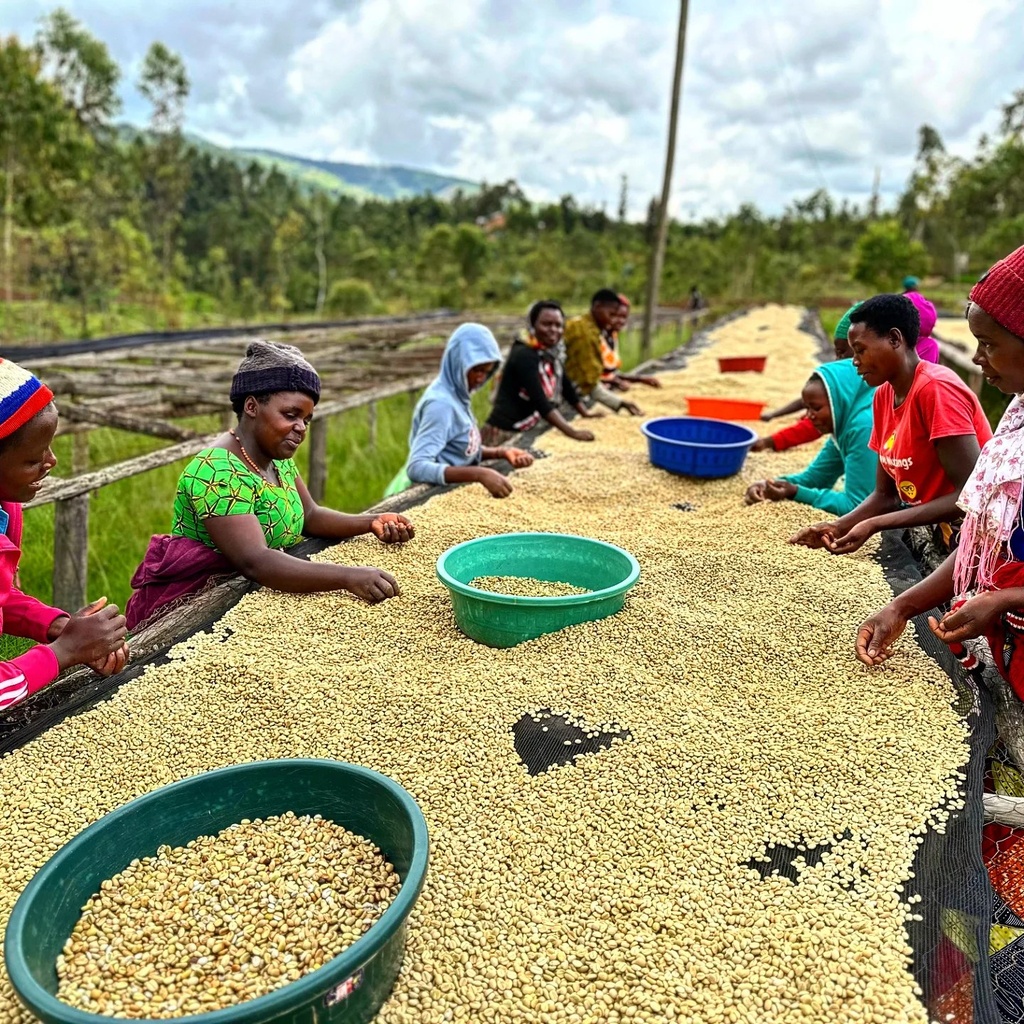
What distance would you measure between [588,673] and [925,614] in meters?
1.09

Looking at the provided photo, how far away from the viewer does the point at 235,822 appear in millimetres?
1379

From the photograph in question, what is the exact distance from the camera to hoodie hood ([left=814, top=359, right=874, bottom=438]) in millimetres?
3068

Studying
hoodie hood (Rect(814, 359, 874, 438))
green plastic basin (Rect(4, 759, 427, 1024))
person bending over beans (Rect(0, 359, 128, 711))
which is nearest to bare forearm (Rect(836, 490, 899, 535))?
hoodie hood (Rect(814, 359, 874, 438))

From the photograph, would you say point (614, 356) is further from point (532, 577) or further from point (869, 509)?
point (532, 577)

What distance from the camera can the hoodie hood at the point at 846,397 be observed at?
3068 millimetres

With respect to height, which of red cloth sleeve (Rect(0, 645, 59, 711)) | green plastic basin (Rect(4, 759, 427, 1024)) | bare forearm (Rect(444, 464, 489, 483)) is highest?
bare forearm (Rect(444, 464, 489, 483))

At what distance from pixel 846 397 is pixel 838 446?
8.1 inches

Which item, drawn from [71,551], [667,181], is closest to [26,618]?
[71,551]

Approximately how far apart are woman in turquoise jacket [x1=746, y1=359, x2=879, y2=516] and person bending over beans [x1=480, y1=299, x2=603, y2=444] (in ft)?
4.91

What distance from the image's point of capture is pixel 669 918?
1237 mm

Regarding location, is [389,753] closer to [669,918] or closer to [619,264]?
[669,918]

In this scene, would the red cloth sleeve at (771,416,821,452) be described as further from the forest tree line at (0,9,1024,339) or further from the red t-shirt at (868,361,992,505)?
the forest tree line at (0,9,1024,339)

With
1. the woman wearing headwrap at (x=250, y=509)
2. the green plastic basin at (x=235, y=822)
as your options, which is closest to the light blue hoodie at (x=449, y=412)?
the woman wearing headwrap at (x=250, y=509)

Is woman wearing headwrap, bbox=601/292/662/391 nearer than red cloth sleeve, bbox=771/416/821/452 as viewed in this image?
No
